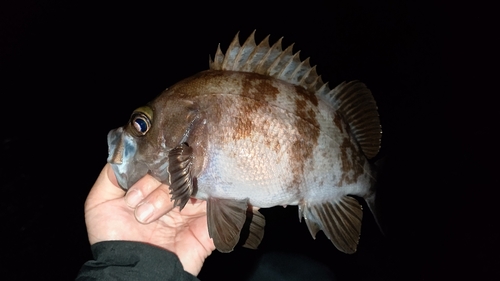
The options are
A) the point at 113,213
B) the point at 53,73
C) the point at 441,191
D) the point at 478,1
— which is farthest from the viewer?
the point at 53,73

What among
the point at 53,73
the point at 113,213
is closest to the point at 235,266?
the point at 113,213

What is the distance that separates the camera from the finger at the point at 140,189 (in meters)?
1.50

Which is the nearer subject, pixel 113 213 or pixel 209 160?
pixel 209 160

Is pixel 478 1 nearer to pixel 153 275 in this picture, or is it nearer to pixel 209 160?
pixel 209 160

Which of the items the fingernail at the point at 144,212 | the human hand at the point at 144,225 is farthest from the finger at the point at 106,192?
the fingernail at the point at 144,212

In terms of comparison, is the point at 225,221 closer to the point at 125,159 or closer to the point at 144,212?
the point at 144,212

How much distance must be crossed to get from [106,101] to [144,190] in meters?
3.82

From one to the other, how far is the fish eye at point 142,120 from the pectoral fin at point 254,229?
0.60 meters

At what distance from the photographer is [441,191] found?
372 centimetres

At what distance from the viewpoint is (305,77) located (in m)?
1.58

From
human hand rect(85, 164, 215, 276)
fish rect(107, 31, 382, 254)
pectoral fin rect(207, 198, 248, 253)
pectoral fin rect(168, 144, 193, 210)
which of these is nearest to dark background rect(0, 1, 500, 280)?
human hand rect(85, 164, 215, 276)

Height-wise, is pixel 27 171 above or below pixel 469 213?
below

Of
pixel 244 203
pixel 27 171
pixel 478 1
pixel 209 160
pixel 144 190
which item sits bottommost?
pixel 27 171

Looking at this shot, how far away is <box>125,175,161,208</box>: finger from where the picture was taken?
4.91 feet
